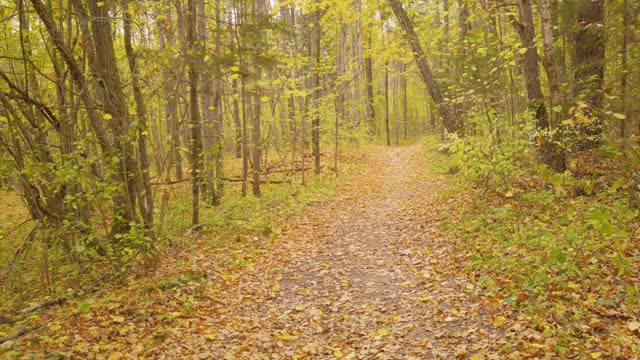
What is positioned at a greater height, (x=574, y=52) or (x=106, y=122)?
(x=574, y=52)

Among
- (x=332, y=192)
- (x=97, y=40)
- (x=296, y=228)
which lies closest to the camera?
(x=97, y=40)

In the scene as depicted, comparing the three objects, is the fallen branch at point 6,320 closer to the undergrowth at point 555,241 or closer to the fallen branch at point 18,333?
the fallen branch at point 18,333

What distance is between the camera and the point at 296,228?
10.1 metres

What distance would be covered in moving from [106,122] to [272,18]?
4.32 m

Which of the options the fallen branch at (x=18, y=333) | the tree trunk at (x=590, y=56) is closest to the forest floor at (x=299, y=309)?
the fallen branch at (x=18, y=333)

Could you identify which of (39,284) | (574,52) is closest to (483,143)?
(574,52)

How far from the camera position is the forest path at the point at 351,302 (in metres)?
5.06

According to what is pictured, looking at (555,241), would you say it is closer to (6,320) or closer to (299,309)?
(299,309)

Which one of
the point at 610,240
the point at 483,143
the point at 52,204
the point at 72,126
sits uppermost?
the point at 72,126

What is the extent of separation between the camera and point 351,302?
246 inches

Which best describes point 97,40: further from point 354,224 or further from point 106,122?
point 354,224

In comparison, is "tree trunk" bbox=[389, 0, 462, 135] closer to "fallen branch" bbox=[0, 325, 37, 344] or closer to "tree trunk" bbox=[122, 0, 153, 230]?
"tree trunk" bbox=[122, 0, 153, 230]

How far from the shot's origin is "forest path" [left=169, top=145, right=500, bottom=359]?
5.06m

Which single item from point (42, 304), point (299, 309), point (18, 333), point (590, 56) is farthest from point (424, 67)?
point (18, 333)
